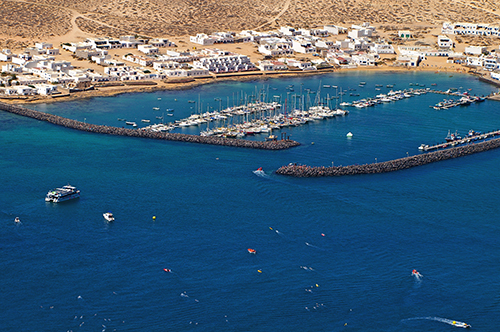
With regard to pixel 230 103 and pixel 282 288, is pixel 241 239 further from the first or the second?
pixel 230 103

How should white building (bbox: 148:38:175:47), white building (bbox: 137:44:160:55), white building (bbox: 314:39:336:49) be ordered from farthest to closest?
white building (bbox: 314:39:336:49) → white building (bbox: 148:38:175:47) → white building (bbox: 137:44:160:55)

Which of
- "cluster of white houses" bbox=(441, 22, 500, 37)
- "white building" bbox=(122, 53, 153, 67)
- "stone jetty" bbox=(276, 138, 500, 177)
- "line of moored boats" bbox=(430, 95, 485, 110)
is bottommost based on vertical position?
"stone jetty" bbox=(276, 138, 500, 177)

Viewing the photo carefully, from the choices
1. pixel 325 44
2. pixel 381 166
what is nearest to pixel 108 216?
pixel 381 166

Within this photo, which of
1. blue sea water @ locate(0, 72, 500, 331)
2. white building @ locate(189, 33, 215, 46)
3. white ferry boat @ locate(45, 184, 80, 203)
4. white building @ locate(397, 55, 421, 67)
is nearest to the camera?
blue sea water @ locate(0, 72, 500, 331)

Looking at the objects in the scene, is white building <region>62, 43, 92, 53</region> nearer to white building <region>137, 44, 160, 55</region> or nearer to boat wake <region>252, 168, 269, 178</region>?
white building <region>137, 44, 160, 55</region>

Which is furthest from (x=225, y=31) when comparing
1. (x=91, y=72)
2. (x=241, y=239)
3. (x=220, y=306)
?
(x=220, y=306)

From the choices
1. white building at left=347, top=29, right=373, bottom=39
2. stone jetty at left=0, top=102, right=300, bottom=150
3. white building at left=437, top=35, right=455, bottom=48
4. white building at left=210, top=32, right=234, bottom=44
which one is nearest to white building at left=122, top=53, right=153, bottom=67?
white building at left=210, top=32, right=234, bottom=44
